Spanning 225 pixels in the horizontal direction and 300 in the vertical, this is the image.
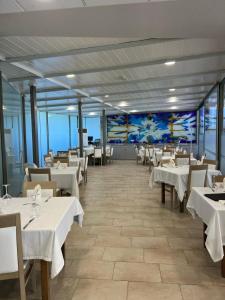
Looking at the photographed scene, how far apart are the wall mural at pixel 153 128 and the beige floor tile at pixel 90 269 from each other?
40.6 feet

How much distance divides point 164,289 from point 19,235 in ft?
5.04

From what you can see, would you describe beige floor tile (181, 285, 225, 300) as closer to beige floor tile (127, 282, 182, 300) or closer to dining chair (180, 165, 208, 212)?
beige floor tile (127, 282, 182, 300)

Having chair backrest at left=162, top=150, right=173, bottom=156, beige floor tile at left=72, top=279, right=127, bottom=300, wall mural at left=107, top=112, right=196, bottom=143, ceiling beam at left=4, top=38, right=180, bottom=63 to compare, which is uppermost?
ceiling beam at left=4, top=38, right=180, bottom=63

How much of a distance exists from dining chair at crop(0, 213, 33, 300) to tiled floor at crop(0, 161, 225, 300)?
27.5 inches

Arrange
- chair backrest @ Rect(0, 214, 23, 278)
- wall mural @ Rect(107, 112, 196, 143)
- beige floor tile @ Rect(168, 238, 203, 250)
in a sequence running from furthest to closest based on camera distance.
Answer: wall mural @ Rect(107, 112, 196, 143), beige floor tile @ Rect(168, 238, 203, 250), chair backrest @ Rect(0, 214, 23, 278)

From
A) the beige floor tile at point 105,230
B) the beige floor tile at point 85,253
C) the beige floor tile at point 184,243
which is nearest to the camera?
the beige floor tile at point 85,253

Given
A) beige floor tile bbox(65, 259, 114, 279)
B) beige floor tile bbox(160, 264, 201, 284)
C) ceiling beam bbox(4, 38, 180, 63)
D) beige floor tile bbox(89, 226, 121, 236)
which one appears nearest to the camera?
beige floor tile bbox(160, 264, 201, 284)

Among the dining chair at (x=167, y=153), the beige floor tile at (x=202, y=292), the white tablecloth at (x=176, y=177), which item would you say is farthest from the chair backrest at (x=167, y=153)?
the beige floor tile at (x=202, y=292)

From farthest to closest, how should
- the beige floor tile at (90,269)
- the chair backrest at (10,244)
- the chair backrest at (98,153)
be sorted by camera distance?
the chair backrest at (98,153) < the beige floor tile at (90,269) < the chair backrest at (10,244)

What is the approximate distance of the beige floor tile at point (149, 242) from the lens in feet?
11.5

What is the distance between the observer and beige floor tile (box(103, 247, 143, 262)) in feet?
10.3

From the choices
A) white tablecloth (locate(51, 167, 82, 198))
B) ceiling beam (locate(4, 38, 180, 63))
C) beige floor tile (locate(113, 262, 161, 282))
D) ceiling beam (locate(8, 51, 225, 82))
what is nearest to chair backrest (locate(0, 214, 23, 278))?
beige floor tile (locate(113, 262, 161, 282))

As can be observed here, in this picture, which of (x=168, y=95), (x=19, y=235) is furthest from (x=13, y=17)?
(x=168, y=95)

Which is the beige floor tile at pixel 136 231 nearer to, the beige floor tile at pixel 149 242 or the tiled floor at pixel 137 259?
the tiled floor at pixel 137 259
